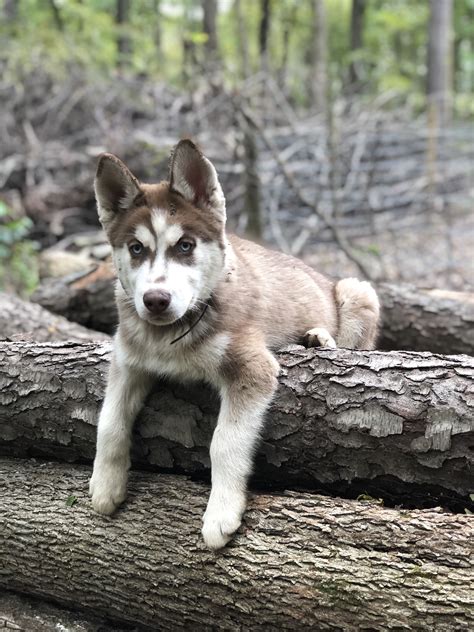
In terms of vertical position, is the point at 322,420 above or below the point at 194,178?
below

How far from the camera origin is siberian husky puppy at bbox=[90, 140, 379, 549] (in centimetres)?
319

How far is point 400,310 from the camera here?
6355mm

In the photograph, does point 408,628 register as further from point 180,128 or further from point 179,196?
point 180,128

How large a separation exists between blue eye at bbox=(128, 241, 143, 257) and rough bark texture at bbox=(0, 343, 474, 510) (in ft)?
2.69

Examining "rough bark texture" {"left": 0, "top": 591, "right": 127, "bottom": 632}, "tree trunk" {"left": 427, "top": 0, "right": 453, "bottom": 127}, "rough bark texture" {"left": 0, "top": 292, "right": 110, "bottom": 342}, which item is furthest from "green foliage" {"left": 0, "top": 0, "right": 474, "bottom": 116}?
"rough bark texture" {"left": 0, "top": 591, "right": 127, "bottom": 632}

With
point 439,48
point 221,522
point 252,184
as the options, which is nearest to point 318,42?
point 439,48

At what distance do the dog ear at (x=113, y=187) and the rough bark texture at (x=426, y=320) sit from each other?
3495 mm

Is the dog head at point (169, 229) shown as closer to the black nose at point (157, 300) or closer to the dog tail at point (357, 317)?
the black nose at point (157, 300)

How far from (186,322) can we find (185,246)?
0.40m

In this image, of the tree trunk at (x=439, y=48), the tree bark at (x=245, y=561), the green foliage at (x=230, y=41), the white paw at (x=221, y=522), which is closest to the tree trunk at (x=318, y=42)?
the green foliage at (x=230, y=41)

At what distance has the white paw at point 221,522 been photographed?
3.09 metres

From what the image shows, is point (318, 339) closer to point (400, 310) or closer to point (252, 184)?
point (400, 310)

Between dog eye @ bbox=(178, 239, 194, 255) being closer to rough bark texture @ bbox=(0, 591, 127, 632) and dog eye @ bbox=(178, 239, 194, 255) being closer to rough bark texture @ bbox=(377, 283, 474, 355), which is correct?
rough bark texture @ bbox=(0, 591, 127, 632)

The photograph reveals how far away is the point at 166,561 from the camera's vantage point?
322cm
